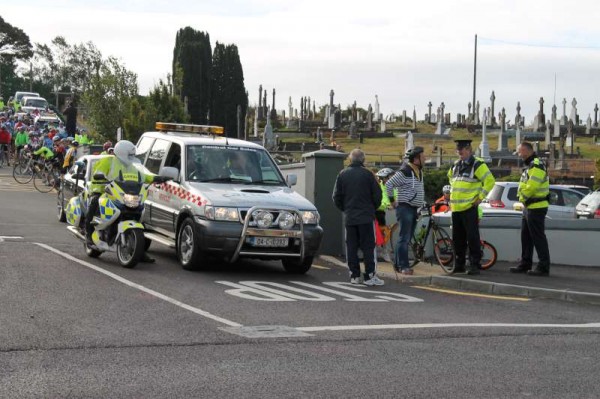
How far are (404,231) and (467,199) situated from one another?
39.1 inches

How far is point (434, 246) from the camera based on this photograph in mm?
16219

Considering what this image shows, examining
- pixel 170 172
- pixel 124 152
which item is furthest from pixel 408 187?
pixel 124 152

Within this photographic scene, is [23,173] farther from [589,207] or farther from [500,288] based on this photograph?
[500,288]

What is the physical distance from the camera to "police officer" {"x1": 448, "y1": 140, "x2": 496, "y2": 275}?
15.5 meters

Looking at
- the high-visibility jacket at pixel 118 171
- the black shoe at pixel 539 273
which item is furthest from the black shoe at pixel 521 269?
the high-visibility jacket at pixel 118 171

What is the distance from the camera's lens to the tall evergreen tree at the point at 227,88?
258 feet

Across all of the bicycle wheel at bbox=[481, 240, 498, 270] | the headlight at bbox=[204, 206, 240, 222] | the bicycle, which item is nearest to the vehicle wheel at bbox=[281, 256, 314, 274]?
the headlight at bbox=[204, 206, 240, 222]

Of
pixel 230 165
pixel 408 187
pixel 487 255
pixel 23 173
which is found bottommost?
pixel 487 255

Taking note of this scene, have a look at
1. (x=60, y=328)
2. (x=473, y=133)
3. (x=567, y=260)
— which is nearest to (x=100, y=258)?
(x=60, y=328)

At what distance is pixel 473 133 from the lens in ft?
255

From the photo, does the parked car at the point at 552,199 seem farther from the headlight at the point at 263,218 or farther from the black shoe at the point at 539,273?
the headlight at the point at 263,218

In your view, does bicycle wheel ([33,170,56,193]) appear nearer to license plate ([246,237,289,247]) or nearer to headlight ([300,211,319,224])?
headlight ([300,211,319,224])

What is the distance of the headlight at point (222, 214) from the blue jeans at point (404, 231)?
8.32ft

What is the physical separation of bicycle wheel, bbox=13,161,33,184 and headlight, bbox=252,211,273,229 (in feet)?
68.7
